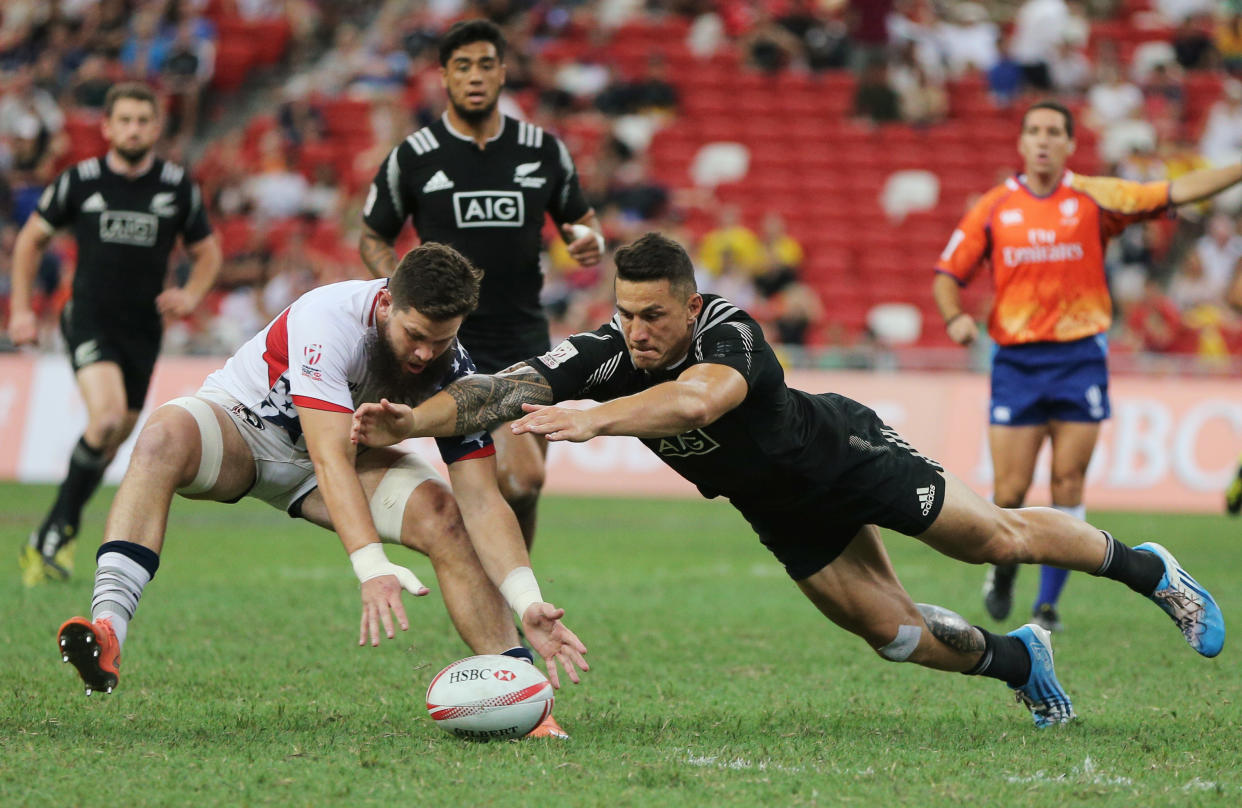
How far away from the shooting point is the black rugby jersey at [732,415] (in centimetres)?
515

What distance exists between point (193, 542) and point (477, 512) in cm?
719

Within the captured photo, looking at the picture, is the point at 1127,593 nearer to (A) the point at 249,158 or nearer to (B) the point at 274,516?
(B) the point at 274,516

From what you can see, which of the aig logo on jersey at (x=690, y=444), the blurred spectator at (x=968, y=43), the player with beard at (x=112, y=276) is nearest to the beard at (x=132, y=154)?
the player with beard at (x=112, y=276)

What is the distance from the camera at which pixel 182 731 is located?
5.26m

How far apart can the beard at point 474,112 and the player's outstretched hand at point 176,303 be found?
2.59 metres

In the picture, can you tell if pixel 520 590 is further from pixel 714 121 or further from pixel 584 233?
pixel 714 121

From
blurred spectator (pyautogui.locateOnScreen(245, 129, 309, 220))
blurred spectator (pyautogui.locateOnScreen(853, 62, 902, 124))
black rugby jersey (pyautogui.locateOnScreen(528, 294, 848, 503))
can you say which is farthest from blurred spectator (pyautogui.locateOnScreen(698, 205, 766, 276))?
black rugby jersey (pyautogui.locateOnScreen(528, 294, 848, 503))

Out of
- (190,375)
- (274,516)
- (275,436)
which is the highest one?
(275,436)

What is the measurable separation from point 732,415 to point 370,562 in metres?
1.32

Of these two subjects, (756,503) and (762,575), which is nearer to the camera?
(756,503)

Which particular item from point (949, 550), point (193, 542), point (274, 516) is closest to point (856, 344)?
point (274, 516)

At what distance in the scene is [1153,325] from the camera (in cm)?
1667

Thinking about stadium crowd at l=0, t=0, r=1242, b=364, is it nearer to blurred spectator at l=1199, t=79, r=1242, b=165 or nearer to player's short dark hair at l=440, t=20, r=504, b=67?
blurred spectator at l=1199, t=79, r=1242, b=165

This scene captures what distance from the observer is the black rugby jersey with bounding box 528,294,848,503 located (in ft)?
16.9
